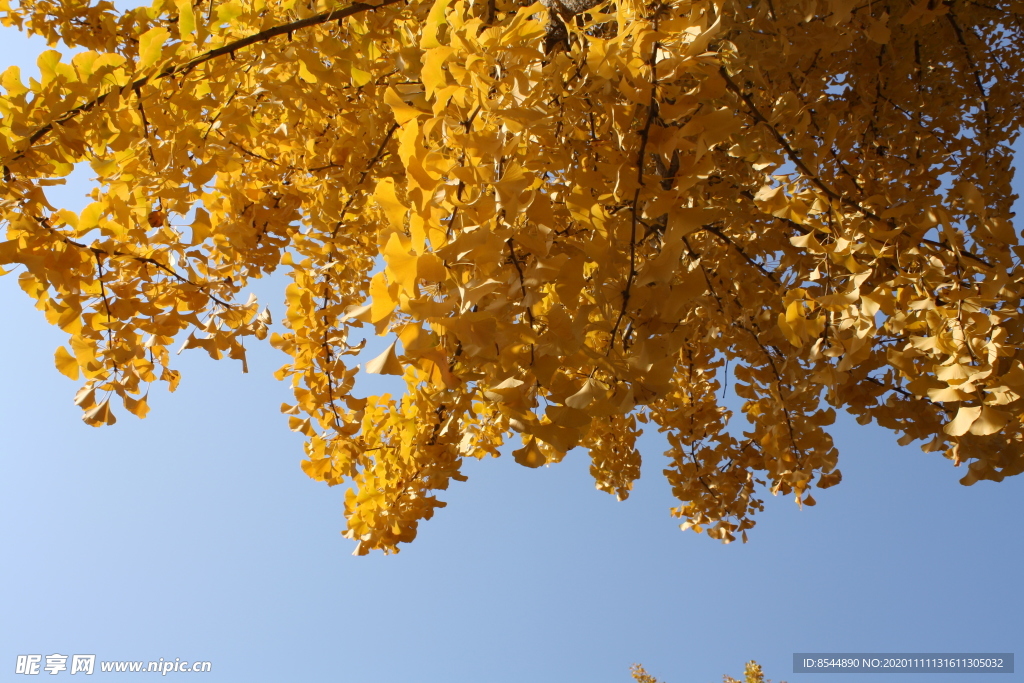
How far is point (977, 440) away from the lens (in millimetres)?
772

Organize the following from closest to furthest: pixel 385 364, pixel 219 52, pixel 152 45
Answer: pixel 385 364 < pixel 152 45 < pixel 219 52

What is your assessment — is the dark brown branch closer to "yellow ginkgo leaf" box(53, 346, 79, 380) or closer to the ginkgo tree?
the ginkgo tree

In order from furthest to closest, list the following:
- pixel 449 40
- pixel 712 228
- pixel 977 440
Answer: pixel 712 228 < pixel 977 440 < pixel 449 40

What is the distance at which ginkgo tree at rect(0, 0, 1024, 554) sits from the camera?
0.56 meters

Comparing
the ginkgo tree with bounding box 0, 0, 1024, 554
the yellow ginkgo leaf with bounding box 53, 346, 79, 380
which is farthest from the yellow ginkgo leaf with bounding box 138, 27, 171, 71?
the yellow ginkgo leaf with bounding box 53, 346, 79, 380

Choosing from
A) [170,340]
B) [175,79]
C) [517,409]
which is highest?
[175,79]

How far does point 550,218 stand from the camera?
0.59 m

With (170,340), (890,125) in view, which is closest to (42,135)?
(170,340)

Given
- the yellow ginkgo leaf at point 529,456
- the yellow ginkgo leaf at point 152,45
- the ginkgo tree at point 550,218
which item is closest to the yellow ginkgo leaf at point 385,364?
the ginkgo tree at point 550,218

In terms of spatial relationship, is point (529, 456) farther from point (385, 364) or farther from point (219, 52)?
point (219, 52)

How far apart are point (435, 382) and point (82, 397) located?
2.53 feet

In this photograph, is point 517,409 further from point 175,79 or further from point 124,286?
point 175,79

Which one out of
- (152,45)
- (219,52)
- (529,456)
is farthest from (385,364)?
(219,52)

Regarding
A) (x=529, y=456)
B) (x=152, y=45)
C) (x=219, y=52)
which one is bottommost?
(x=529, y=456)
